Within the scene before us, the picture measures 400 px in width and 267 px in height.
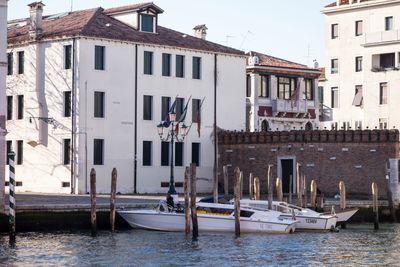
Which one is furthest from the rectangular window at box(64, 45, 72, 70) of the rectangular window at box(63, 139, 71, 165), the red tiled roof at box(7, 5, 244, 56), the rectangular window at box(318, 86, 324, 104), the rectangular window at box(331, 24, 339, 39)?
the rectangular window at box(318, 86, 324, 104)

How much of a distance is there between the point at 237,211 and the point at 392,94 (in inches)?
1204

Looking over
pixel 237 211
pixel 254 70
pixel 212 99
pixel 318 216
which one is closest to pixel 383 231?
pixel 318 216

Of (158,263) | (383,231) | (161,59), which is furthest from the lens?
(161,59)

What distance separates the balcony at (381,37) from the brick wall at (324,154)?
15.2m

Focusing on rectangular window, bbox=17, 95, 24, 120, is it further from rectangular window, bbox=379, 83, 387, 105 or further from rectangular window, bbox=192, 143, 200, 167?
rectangular window, bbox=379, 83, 387, 105

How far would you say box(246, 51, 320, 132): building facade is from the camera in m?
71.4

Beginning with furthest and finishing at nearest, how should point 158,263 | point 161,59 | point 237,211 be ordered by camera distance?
point 161,59, point 237,211, point 158,263

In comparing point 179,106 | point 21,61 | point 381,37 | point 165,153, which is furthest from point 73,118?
point 381,37

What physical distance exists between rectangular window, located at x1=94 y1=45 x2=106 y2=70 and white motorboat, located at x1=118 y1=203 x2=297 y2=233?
13.5 metres

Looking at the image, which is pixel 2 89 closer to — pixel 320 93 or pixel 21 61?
pixel 21 61

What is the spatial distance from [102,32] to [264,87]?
1641 centimetres

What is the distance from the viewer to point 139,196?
186ft

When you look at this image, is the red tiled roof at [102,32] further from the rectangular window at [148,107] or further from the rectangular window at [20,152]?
the rectangular window at [20,152]

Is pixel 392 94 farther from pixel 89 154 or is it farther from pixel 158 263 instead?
pixel 158 263
